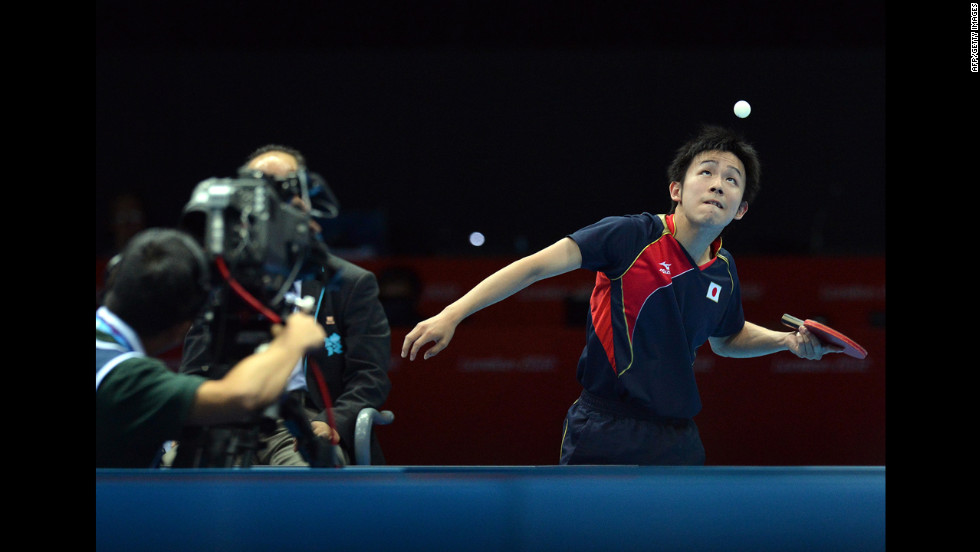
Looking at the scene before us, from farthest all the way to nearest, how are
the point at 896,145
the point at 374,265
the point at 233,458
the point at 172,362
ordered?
the point at 374,265 < the point at 172,362 < the point at 896,145 < the point at 233,458

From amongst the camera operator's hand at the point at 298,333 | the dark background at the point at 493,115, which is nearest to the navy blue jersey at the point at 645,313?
the camera operator's hand at the point at 298,333

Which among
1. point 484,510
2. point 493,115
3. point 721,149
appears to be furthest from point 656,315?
point 493,115

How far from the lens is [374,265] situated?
3.88m

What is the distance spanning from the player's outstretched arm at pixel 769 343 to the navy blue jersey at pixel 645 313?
16 cm

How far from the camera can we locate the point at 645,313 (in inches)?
77.6

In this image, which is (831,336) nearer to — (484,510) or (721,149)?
(721,149)

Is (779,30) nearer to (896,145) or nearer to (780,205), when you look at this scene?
(780,205)

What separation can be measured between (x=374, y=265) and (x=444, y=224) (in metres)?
1.59

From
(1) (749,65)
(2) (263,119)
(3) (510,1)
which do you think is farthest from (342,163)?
(1) (749,65)

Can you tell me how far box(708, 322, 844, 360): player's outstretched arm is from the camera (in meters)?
1.91

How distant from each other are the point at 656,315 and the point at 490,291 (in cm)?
46

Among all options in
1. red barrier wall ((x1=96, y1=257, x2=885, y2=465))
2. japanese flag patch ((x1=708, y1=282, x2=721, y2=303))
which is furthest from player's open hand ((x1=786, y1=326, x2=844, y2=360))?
red barrier wall ((x1=96, y1=257, x2=885, y2=465))

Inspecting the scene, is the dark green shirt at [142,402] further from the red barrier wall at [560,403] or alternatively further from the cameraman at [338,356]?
the red barrier wall at [560,403]

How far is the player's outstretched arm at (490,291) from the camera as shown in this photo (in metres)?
1.63
